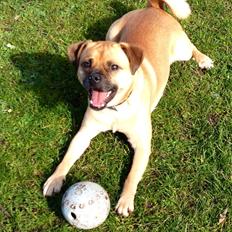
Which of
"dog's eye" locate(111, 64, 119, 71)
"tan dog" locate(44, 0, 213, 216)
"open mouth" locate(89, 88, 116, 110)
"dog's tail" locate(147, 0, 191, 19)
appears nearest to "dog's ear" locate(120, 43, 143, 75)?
"tan dog" locate(44, 0, 213, 216)

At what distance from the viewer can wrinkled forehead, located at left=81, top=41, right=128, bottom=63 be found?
3834mm

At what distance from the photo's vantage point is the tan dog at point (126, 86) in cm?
381

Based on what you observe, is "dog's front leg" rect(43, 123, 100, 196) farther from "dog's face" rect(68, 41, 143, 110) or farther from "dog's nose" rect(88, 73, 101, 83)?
"dog's nose" rect(88, 73, 101, 83)

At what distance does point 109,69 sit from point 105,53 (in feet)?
0.41

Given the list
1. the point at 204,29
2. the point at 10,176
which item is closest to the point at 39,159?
the point at 10,176

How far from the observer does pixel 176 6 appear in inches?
204

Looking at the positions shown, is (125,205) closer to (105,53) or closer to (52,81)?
(105,53)

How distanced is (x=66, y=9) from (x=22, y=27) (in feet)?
1.80

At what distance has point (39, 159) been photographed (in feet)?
13.6

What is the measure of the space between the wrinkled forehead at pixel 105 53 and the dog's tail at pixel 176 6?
1396 millimetres

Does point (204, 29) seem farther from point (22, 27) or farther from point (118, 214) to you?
point (118, 214)

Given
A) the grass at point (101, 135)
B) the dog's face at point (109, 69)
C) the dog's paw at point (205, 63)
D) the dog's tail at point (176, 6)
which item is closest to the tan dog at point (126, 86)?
the dog's face at point (109, 69)

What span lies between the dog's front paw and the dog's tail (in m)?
2.13

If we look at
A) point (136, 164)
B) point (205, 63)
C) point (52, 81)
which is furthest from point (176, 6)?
point (136, 164)
